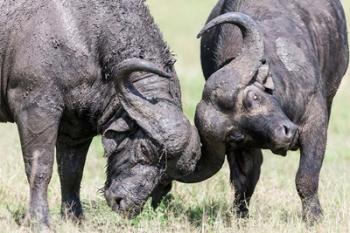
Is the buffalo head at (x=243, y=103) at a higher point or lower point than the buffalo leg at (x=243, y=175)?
higher

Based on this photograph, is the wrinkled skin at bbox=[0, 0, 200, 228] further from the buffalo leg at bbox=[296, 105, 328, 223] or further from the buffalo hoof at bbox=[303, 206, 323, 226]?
the buffalo hoof at bbox=[303, 206, 323, 226]

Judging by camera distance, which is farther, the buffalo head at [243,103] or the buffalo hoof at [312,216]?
the buffalo hoof at [312,216]

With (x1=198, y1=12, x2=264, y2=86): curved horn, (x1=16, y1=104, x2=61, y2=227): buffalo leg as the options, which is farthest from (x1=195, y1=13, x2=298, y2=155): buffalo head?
(x1=16, y1=104, x2=61, y2=227): buffalo leg

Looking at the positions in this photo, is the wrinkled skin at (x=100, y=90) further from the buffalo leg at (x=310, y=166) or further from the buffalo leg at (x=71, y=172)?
the buffalo leg at (x=310, y=166)

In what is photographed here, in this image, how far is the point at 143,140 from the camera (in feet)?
31.2

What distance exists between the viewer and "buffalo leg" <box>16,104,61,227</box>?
9562 mm

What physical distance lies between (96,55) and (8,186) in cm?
260

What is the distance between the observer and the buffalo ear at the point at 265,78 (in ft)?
31.3

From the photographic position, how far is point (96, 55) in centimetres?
973

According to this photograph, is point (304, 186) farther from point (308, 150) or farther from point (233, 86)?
point (233, 86)

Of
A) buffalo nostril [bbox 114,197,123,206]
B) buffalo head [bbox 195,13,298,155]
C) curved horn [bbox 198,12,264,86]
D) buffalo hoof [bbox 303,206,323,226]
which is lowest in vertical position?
buffalo hoof [bbox 303,206,323,226]

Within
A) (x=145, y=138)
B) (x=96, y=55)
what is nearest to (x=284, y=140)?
(x=145, y=138)

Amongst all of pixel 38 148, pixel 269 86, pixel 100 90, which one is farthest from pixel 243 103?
pixel 38 148

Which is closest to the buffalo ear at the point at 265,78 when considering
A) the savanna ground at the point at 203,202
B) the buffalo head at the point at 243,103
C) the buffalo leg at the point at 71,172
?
the buffalo head at the point at 243,103
